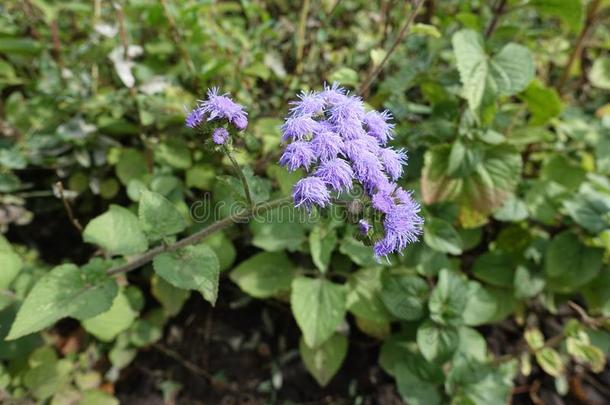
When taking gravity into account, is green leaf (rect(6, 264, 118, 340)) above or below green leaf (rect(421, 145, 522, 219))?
below

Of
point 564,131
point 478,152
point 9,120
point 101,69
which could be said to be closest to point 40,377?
point 9,120

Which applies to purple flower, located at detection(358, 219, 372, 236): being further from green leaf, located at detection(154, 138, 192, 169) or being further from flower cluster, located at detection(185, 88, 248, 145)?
green leaf, located at detection(154, 138, 192, 169)

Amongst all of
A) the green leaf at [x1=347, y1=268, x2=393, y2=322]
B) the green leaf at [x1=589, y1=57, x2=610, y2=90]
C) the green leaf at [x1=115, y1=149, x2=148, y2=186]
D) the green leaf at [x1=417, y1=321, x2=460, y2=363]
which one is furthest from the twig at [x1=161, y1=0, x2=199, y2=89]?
the green leaf at [x1=589, y1=57, x2=610, y2=90]

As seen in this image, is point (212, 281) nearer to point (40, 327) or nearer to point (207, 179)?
point (40, 327)

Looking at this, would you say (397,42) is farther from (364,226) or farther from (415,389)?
(415,389)

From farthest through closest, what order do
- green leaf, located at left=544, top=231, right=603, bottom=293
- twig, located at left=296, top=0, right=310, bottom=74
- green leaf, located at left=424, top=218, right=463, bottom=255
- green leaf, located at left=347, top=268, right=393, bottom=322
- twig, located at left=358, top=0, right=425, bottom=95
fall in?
twig, located at left=296, top=0, right=310, bottom=74
green leaf, located at left=544, top=231, right=603, bottom=293
green leaf, located at left=347, top=268, right=393, bottom=322
green leaf, located at left=424, top=218, right=463, bottom=255
twig, located at left=358, top=0, right=425, bottom=95

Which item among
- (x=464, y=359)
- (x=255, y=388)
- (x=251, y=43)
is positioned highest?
(x=251, y=43)
